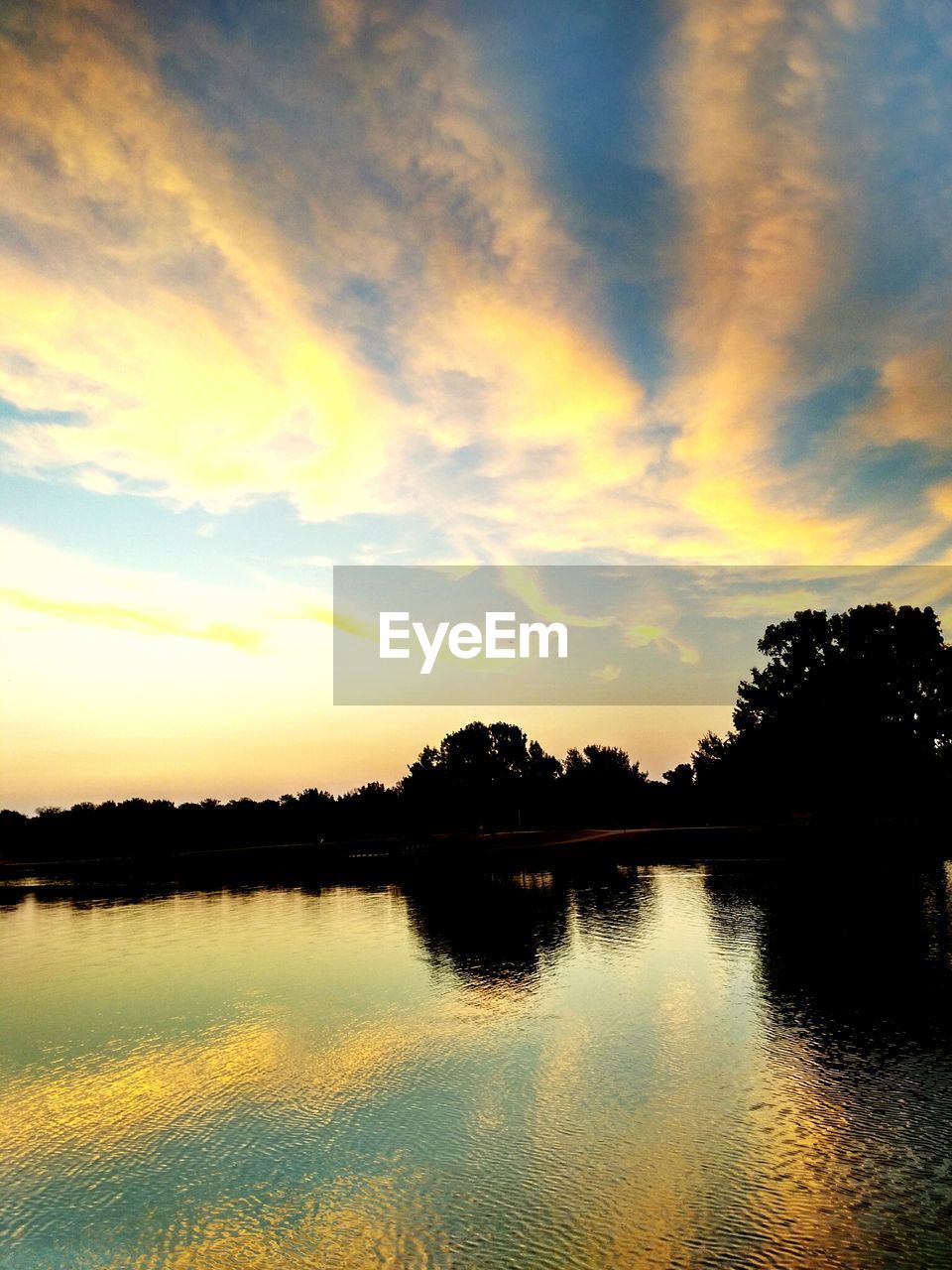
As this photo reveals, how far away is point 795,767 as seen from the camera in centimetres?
6425

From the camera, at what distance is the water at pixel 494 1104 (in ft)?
24.6

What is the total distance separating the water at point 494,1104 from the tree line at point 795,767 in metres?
43.4

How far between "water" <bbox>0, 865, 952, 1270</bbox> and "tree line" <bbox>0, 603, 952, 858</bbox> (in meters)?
43.4

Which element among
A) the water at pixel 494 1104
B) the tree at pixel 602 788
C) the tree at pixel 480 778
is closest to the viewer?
the water at pixel 494 1104

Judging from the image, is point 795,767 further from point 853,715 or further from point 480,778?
point 480,778

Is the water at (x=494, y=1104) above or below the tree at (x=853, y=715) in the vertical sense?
below

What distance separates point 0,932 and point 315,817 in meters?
80.0

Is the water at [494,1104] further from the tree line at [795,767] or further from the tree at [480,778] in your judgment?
the tree at [480,778]

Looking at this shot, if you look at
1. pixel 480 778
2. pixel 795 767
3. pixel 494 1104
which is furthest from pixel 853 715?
pixel 480 778

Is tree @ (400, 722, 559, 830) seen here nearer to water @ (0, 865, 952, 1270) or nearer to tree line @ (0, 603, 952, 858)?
tree line @ (0, 603, 952, 858)

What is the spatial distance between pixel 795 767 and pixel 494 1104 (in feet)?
194

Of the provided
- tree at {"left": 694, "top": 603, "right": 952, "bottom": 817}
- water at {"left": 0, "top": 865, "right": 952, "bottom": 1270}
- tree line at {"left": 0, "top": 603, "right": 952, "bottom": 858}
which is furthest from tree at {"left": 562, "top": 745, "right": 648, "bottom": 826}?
water at {"left": 0, "top": 865, "right": 952, "bottom": 1270}

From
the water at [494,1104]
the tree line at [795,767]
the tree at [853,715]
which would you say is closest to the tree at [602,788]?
the tree line at [795,767]

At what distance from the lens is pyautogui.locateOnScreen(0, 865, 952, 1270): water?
7492mm
